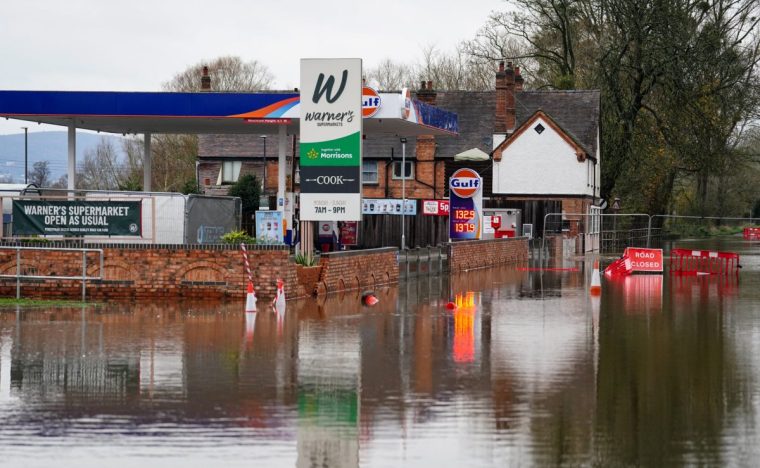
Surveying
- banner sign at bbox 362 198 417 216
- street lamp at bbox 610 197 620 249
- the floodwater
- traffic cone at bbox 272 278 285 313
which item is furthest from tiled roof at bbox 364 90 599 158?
the floodwater

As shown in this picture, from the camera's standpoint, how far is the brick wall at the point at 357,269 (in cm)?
2927

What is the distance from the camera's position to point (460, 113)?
66625mm

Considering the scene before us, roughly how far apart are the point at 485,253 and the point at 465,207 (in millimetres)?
1830

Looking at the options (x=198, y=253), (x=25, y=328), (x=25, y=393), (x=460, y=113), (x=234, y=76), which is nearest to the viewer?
(x=25, y=393)

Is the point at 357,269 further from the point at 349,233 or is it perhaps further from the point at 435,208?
the point at 435,208

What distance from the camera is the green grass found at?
25.2 meters

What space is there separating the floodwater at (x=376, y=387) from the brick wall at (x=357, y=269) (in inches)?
140

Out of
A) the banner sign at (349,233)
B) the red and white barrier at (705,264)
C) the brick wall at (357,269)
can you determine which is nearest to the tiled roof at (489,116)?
the banner sign at (349,233)

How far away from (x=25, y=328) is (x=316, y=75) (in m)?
11.5

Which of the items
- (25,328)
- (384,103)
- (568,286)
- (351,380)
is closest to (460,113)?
(384,103)

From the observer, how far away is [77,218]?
95.5ft

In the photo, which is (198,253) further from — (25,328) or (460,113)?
(460,113)

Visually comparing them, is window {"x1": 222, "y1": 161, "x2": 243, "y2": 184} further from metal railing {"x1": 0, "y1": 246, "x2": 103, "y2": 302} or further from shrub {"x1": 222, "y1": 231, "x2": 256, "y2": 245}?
metal railing {"x1": 0, "y1": 246, "x2": 103, "y2": 302}

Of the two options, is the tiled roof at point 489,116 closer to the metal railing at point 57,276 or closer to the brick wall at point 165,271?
the brick wall at point 165,271
